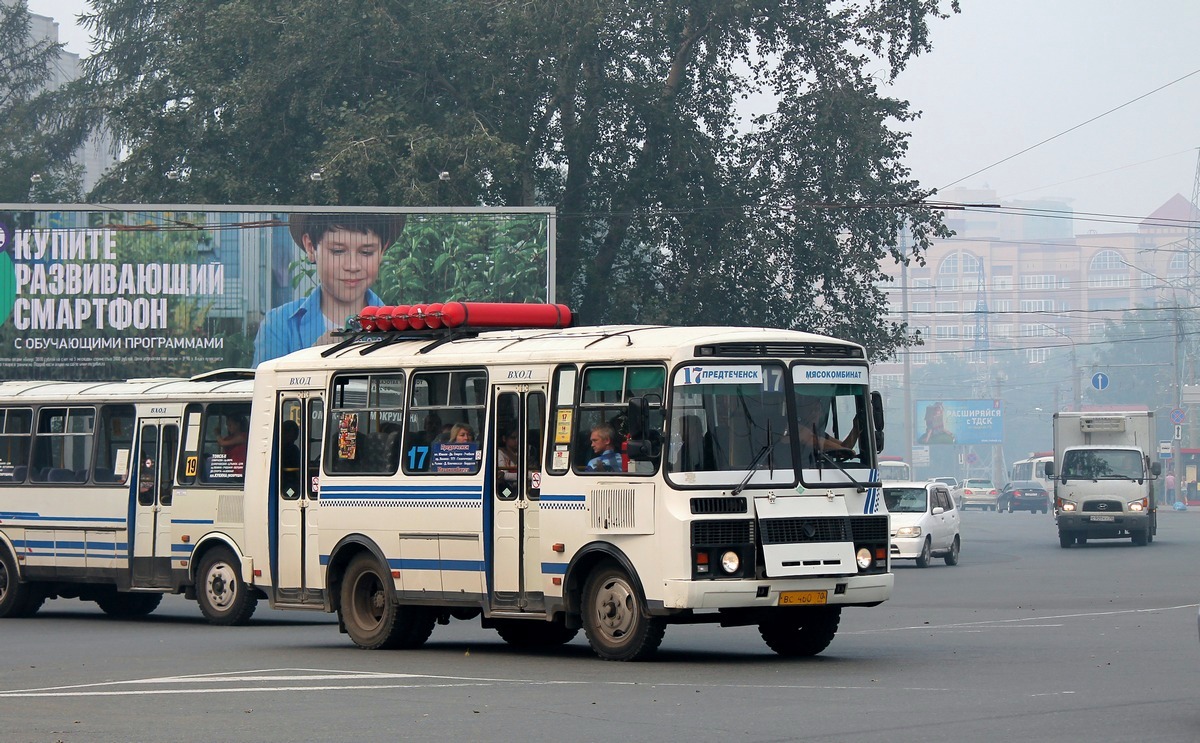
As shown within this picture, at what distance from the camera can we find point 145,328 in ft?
120

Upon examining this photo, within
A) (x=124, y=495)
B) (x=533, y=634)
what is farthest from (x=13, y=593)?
(x=533, y=634)

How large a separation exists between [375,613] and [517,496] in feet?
7.53

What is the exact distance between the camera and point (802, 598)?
1422cm

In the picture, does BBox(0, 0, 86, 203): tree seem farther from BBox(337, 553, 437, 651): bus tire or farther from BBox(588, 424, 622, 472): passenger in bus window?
BBox(588, 424, 622, 472): passenger in bus window

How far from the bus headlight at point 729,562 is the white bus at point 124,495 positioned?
27.3 ft

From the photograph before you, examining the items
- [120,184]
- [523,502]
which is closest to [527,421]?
[523,502]

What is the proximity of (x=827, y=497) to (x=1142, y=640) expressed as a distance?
170 inches

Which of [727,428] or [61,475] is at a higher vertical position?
[727,428]

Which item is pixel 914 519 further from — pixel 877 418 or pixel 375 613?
pixel 877 418

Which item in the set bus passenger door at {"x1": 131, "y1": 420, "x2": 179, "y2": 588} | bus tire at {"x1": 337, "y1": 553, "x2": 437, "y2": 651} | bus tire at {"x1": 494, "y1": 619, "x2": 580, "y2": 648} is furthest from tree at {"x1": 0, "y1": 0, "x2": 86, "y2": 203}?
bus tire at {"x1": 494, "y1": 619, "x2": 580, "y2": 648}

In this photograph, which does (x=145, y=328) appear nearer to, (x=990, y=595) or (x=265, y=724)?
(x=990, y=595)

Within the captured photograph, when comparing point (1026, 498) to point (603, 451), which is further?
point (1026, 498)

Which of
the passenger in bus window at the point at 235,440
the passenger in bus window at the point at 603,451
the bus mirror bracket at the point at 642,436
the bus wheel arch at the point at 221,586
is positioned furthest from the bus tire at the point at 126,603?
the bus mirror bracket at the point at 642,436

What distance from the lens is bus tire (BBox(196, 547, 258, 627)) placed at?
20.8m
